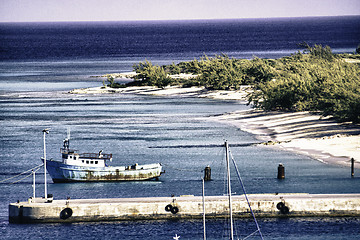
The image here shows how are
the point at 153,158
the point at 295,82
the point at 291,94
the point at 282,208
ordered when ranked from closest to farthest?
the point at 282,208
the point at 153,158
the point at 291,94
the point at 295,82

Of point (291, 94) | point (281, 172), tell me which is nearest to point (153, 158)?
point (281, 172)

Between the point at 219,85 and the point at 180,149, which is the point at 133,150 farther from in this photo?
the point at 219,85

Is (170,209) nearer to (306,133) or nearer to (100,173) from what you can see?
(100,173)

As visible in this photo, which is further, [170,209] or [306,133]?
[306,133]

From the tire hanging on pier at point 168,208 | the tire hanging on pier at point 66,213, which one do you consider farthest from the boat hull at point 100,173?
the tire hanging on pier at point 66,213

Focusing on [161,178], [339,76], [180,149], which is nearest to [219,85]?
[339,76]

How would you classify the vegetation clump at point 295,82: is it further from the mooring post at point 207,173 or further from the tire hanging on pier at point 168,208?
the tire hanging on pier at point 168,208

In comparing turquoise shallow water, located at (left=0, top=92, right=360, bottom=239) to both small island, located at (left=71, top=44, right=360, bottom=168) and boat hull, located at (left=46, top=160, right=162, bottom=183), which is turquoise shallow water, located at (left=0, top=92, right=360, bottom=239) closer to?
boat hull, located at (left=46, top=160, right=162, bottom=183)
